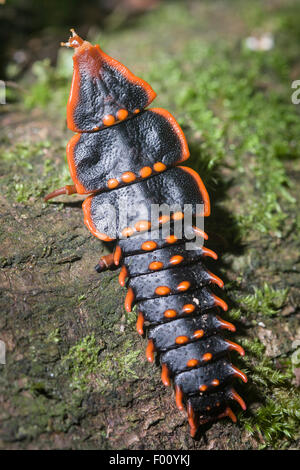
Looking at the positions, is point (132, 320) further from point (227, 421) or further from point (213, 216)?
point (213, 216)

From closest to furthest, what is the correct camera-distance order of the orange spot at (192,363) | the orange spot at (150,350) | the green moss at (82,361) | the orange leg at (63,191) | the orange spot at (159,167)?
1. the orange spot at (192,363)
2. the orange spot at (150,350)
3. the green moss at (82,361)
4. the orange spot at (159,167)
5. the orange leg at (63,191)

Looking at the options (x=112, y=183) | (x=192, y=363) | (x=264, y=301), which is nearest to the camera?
(x=192, y=363)

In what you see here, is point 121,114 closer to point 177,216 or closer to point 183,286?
point 177,216

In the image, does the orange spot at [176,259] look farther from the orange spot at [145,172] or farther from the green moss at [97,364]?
the green moss at [97,364]

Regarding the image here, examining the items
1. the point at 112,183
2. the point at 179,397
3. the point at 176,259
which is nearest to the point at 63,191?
the point at 112,183

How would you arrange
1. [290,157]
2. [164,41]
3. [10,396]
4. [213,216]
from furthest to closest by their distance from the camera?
[164,41] < [290,157] < [213,216] < [10,396]

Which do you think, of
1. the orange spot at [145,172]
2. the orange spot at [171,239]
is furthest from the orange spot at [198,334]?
the orange spot at [145,172]

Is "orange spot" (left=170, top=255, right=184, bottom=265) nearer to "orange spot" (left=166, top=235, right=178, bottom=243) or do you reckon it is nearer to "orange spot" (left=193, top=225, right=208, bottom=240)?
"orange spot" (left=166, top=235, right=178, bottom=243)

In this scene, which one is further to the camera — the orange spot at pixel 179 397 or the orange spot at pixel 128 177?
the orange spot at pixel 128 177

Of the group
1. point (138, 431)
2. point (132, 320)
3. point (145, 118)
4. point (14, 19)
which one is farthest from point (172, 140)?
point (14, 19)

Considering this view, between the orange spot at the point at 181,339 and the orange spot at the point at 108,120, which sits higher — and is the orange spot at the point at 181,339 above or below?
below

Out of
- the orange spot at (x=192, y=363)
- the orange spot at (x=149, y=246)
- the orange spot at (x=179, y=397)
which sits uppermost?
the orange spot at (x=149, y=246)
